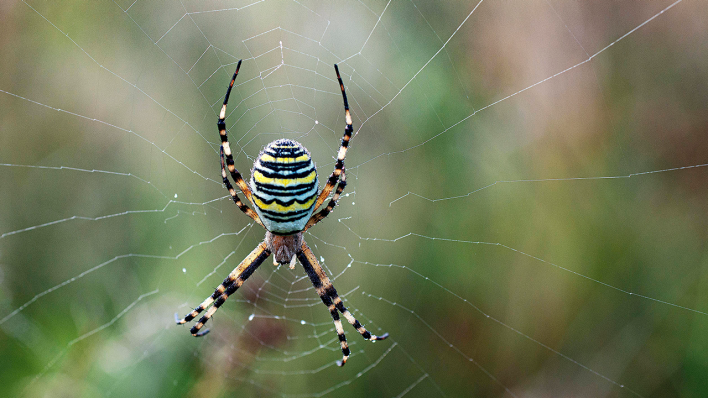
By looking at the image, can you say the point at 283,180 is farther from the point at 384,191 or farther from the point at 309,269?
the point at 309,269

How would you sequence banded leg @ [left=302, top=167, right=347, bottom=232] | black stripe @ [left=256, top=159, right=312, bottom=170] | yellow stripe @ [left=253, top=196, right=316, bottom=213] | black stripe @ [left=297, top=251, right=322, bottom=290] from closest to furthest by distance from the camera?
black stripe @ [left=256, top=159, right=312, bottom=170], yellow stripe @ [left=253, top=196, right=316, bottom=213], banded leg @ [left=302, top=167, right=347, bottom=232], black stripe @ [left=297, top=251, right=322, bottom=290]

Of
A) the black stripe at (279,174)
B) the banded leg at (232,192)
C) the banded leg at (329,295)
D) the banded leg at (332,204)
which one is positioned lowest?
the banded leg at (329,295)

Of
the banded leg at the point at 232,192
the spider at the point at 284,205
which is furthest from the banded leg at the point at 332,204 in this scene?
the banded leg at the point at 232,192

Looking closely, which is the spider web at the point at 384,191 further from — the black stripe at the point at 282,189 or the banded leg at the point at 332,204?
the black stripe at the point at 282,189

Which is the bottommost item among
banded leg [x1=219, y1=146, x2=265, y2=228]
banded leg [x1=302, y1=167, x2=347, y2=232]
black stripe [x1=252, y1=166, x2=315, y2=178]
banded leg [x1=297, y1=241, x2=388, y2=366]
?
banded leg [x1=297, y1=241, x2=388, y2=366]

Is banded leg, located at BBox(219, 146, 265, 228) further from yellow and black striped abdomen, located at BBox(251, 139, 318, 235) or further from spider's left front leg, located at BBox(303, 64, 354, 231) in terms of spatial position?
spider's left front leg, located at BBox(303, 64, 354, 231)

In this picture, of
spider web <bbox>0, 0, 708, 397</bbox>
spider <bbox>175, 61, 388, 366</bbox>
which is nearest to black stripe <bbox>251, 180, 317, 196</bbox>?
spider <bbox>175, 61, 388, 366</bbox>
